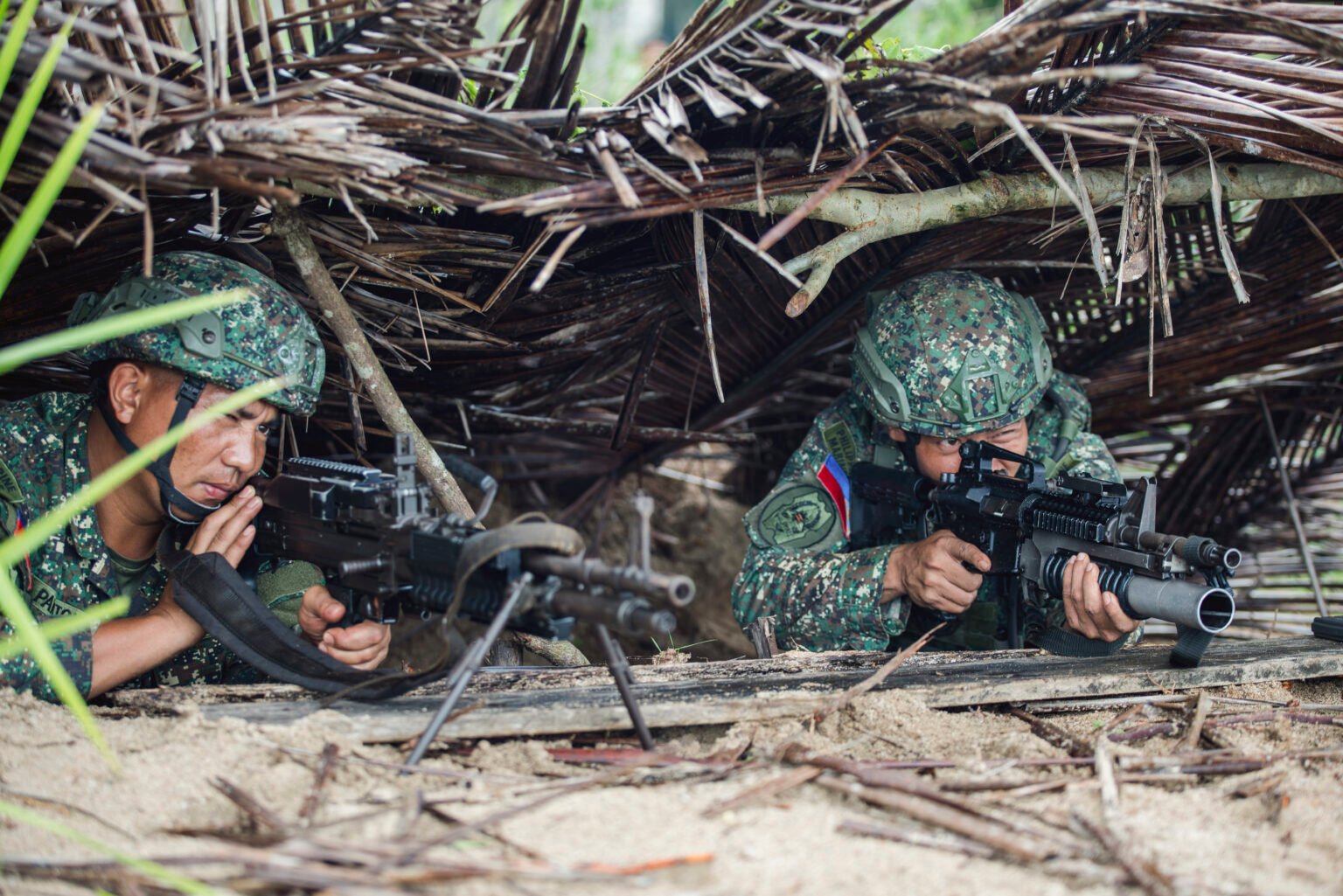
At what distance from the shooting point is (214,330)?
319 cm

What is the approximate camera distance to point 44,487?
3.19 m

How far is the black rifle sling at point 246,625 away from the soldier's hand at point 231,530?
2.4 inches

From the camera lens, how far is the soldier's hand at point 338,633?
3.13m

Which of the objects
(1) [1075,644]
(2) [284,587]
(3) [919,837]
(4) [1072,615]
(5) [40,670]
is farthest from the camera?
(2) [284,587]

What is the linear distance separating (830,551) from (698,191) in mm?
1788

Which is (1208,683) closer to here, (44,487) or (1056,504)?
(1056,504)

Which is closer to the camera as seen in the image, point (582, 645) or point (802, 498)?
point (802, 498)

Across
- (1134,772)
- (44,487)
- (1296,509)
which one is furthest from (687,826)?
(1296,509)

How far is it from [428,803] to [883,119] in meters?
2.04

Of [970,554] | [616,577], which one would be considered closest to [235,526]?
[616,577]

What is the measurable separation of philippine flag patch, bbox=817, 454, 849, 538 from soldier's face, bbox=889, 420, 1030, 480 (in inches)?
14.0

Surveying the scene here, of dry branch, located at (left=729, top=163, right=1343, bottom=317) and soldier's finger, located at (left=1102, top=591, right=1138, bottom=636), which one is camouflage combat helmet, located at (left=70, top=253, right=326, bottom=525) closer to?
dry branch, located at (left=729, top=163, right=1343, bottom=317)

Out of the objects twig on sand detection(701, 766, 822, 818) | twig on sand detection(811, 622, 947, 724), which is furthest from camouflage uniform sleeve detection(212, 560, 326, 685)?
twig on sand detection(701, 766, 822, 818)

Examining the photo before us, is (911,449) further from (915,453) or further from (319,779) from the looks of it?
(319,779)
